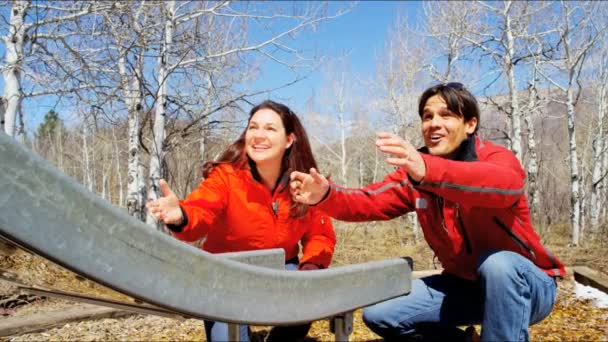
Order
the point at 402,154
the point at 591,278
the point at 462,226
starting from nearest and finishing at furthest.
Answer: the point at 402,154
the point at 462,226
the point at 591,278

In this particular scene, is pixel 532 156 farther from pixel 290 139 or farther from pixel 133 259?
pixel 133 259

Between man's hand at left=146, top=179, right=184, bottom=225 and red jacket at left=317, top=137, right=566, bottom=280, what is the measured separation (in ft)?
1.83

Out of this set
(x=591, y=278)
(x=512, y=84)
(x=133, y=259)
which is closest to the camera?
(x=133, y=259)

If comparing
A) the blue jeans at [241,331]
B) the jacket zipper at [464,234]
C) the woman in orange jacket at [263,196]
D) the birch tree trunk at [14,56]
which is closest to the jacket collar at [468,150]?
the jacket zipper at [464,234]

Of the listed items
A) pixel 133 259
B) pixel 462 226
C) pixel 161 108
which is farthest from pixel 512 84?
pixel 133 259

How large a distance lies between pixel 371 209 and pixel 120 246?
148 centimetres

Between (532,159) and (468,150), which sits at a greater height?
(532,159)

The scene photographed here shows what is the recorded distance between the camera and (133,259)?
456 millimetres

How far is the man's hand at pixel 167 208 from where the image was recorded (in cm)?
161

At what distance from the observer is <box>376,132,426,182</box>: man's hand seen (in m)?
1.10

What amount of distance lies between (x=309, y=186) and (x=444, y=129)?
23.0 inches

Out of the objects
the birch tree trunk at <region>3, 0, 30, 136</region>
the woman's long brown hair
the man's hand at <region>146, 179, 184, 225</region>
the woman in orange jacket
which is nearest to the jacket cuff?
the man's hand at <region>146, 179, 184, 225</region>

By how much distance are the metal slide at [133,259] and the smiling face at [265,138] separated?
1.77m

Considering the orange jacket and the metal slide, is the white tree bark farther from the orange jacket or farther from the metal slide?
the metal slide
